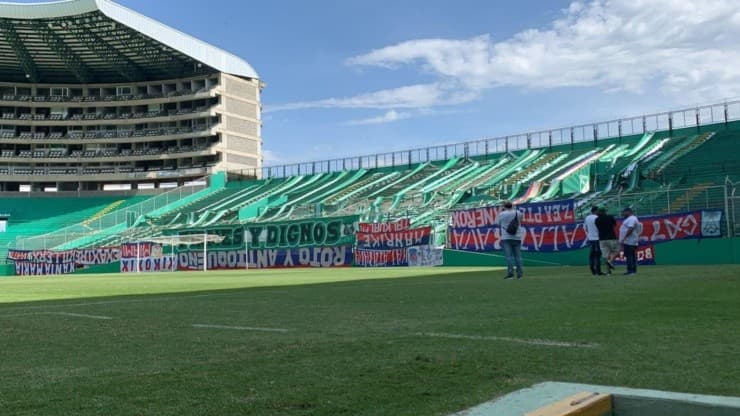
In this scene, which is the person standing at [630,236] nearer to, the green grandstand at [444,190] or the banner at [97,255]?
the green grandstand at [444,190]

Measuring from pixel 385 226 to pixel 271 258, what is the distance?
34.3 ft

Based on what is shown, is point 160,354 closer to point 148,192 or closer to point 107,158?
point 148,192

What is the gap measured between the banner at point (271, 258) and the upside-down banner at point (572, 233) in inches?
380

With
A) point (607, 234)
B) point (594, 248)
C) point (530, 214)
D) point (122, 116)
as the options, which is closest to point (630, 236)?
point (607, 234)

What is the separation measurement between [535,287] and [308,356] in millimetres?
9346

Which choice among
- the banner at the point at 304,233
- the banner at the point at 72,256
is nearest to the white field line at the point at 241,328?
the banner at the point at 304,233

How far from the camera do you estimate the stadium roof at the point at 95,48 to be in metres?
68.5

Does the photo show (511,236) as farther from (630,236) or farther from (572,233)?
(572,233)

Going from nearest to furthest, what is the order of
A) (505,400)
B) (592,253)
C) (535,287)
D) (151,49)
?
(505,400) < (535,287) < (592,253) < (151,49)

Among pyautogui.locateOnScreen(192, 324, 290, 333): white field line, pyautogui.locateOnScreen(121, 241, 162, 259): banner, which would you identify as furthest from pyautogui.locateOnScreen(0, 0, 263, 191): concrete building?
pyautogui.locateOnScreen(192, 324, 290, 333): white field line

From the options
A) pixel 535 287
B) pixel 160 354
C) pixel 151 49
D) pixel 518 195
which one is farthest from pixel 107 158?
pixel 160 354

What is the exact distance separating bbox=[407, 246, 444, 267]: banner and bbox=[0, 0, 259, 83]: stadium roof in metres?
43.7

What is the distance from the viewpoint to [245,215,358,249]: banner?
144 feet

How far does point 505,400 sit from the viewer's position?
3.64m
